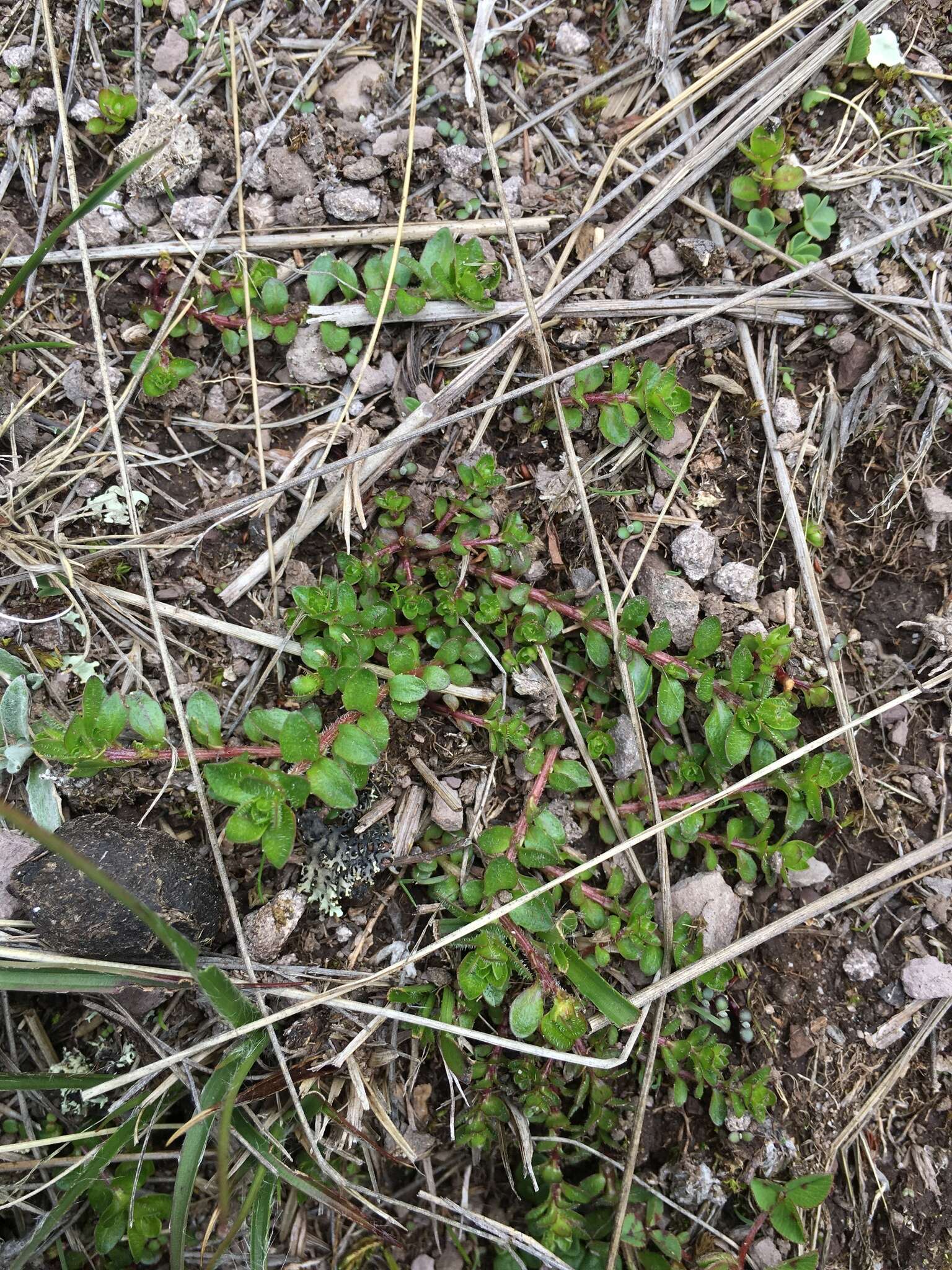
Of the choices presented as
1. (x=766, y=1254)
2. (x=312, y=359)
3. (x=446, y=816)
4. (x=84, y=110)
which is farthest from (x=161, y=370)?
(x=766, y=1254)

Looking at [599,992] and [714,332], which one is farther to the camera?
[714,332]

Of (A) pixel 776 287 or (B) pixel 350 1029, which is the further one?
(A) pixel 776 287

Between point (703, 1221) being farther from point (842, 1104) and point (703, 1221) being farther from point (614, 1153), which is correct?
point (842, 1104)

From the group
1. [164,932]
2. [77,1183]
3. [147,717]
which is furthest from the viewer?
[147,717]

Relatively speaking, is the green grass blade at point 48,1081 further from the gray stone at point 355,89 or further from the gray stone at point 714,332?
the gray stone at point 355,89

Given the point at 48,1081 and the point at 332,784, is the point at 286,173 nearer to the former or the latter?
the point at 332,784

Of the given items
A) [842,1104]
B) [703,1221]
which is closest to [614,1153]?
[703,1221]

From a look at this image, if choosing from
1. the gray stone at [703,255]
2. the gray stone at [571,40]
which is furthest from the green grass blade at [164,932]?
the gray stone at [571,40]

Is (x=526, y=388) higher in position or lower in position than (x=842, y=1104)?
higher
